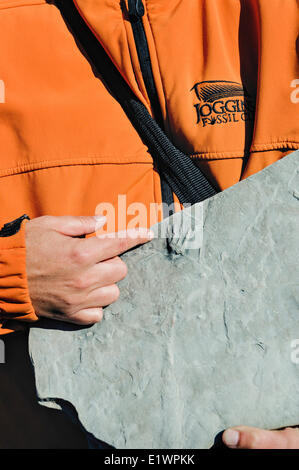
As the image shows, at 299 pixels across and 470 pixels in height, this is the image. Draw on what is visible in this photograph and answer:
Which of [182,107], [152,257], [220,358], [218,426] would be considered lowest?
[218,426]

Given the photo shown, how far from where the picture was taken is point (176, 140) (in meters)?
1.02

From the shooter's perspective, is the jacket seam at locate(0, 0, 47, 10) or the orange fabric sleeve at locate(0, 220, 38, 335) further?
the jacket seam at locate(0, 0, 47, 10)

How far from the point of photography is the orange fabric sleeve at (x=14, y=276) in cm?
89

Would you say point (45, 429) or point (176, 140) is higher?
point (176, 140)

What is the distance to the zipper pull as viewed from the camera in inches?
38.6

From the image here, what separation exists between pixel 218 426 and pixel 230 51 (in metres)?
0.83

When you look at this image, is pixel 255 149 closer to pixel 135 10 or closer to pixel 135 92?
pixel 135 92

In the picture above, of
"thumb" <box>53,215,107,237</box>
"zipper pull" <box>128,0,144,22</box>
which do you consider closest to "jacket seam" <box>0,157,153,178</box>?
"thumb" <box>53,215,107,237</box>

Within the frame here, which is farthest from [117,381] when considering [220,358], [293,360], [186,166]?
[186,166]

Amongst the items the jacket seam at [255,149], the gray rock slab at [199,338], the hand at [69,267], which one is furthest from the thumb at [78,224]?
the jacket seam at [255,149]

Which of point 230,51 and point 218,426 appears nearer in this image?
point 218,426

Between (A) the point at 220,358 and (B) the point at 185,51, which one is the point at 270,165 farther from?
(A) the point at 220,358
